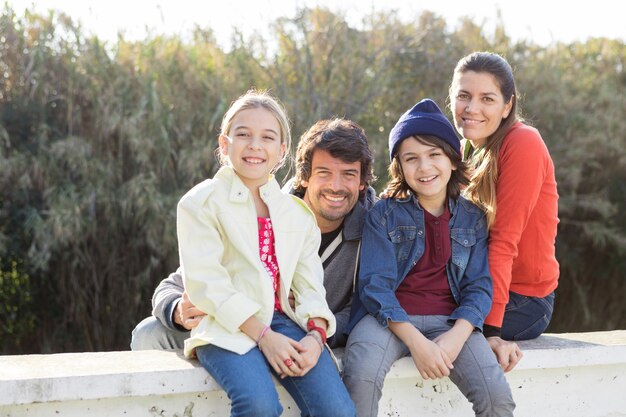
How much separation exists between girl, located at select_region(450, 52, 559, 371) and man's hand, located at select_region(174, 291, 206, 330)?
1.10 meters

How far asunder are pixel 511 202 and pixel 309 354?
106 centimetres

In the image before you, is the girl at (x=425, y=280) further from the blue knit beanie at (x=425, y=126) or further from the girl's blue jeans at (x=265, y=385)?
the girl's blue jeans at (x=265, y=385)

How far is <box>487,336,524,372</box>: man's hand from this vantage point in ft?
9.53

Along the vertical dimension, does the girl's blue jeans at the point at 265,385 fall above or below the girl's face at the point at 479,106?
below

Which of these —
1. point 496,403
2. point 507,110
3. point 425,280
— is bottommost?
point 496,403

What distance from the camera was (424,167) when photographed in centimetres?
298

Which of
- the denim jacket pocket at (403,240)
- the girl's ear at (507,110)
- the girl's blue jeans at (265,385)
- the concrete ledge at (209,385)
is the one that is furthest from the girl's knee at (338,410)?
the girl's ear at (507,110)

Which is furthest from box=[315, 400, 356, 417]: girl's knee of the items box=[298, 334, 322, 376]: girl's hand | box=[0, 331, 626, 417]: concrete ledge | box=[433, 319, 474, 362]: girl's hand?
box=[433, 319, 474, 362]: girl's hand

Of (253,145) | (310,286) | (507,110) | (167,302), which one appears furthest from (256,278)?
(507,110)

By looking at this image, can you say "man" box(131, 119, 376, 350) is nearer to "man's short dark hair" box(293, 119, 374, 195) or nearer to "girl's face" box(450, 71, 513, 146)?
"man's short dark hair" box(293, 119, 374, 195)

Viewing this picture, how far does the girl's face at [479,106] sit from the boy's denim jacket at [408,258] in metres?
0.35

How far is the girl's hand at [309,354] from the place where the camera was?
252 cm

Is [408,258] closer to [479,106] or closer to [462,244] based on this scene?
[462,244]

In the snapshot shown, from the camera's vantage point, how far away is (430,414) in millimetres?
3002
